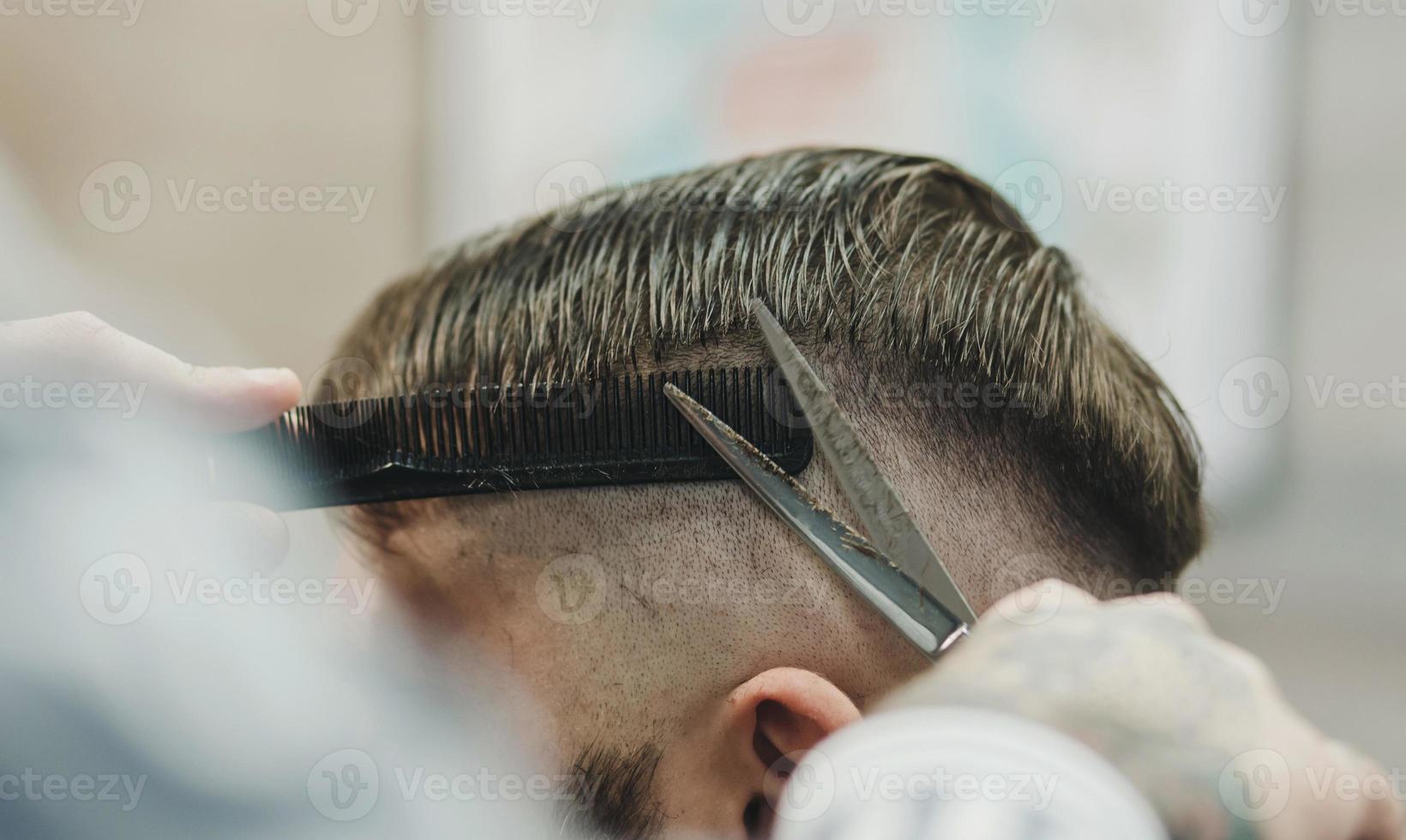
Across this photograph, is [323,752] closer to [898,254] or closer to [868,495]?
[868,495]

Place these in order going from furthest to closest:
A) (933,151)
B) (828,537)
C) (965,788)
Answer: (933,151)
(828,537)
(965,788)

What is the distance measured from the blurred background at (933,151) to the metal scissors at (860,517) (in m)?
0.91

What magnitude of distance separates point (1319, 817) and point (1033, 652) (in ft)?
0.51

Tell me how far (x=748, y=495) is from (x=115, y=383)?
433 millimetres

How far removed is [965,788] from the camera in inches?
14.4

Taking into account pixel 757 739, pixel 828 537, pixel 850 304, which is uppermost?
pixel 850 304

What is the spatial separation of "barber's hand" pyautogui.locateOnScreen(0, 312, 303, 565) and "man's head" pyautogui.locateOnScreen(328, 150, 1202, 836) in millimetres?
128

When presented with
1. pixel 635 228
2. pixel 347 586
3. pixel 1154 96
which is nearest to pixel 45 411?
pixel 347 586

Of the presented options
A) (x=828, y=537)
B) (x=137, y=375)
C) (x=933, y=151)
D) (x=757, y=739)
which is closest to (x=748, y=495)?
(x=828, y=537)

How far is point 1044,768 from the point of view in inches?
14.4

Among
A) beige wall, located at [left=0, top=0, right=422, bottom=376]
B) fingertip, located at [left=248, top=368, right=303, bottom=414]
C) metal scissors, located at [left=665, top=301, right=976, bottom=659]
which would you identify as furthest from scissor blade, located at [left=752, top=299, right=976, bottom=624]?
beige wall, located at [left=0, top=0, right=422, bottom=376]

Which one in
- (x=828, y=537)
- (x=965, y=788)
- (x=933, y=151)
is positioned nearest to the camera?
(x=965, y=788)

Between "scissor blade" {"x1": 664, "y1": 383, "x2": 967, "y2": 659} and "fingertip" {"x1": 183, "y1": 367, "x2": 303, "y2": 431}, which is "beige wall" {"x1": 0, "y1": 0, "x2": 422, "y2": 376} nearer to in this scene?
"fingertip" {"x1": 183, "y1": 367, "x2": 303, "y2": 431}

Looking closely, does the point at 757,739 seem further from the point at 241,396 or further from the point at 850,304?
the point at 241,396
